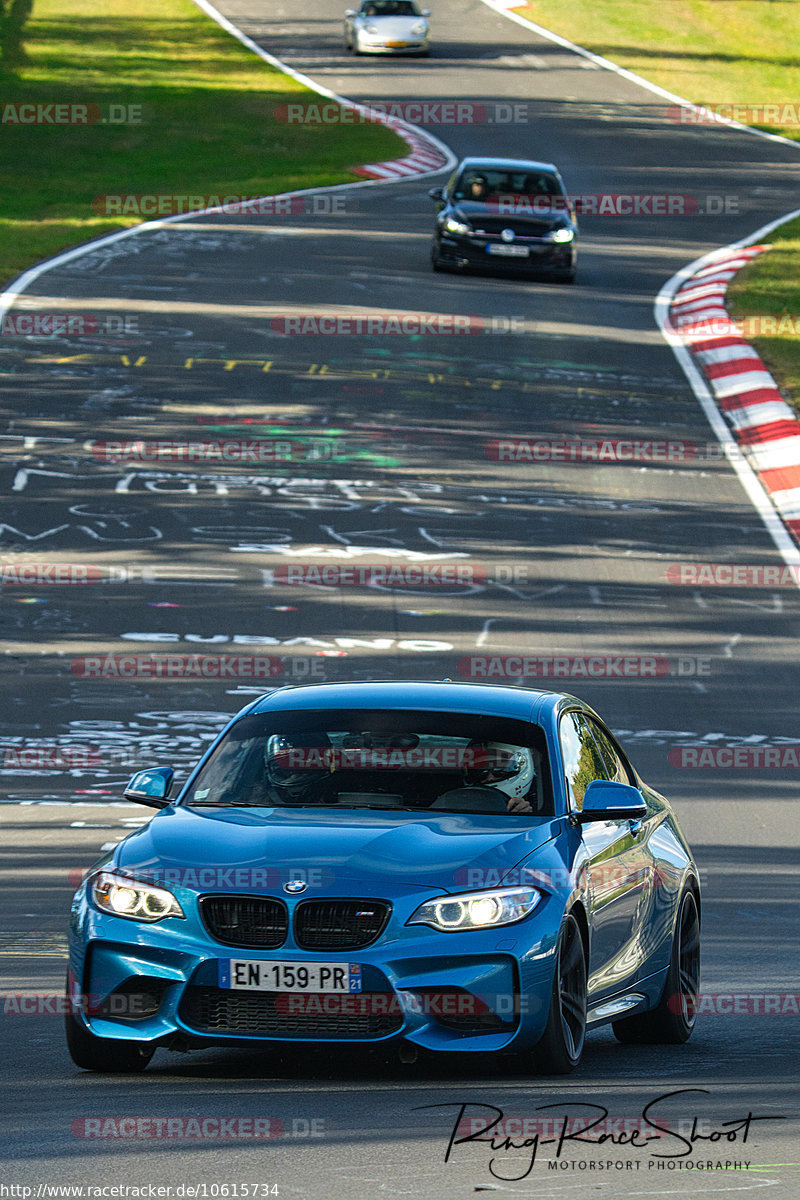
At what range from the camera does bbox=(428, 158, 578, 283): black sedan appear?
95.1 ft

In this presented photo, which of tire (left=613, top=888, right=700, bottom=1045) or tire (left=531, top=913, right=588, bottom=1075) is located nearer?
tire (left=531, top=913, right=588, bottom=1075)

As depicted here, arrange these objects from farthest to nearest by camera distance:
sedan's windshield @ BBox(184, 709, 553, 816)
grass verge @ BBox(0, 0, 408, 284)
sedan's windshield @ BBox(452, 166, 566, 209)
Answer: grass verge @ BBox(0, 0, 408, 284), sedan's windshield @ BBox(452, 166, 566, 209), sedan's windshield @ BBox(184, 709, 553, 816)

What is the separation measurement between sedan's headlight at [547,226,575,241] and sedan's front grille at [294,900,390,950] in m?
23.4

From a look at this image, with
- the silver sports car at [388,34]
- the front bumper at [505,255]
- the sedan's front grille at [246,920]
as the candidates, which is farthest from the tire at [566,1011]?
the silver sports car at [388,34]

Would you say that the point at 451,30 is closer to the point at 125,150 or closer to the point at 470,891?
the point at 125,150

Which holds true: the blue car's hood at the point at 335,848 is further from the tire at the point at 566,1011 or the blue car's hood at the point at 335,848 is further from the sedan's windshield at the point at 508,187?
the sedan's windshield at the point at 508,187

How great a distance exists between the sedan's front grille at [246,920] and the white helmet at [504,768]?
4.01 ft

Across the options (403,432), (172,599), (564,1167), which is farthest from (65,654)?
(564,1167)

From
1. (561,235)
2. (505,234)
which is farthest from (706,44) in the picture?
(505,234)

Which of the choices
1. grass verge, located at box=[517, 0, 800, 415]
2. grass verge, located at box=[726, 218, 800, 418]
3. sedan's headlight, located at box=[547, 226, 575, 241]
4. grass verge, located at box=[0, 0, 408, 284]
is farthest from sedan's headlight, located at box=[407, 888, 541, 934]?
grass verge, located at box=[517, 0, 800, 415]

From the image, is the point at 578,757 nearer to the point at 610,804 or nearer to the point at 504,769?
the point at 504,769

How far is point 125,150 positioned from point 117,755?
98.0 feet

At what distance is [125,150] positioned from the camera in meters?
41.5

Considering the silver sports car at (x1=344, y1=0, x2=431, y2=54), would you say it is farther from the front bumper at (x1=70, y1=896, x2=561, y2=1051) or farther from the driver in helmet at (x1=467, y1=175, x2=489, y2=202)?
the front bumper at (x1=70, y1=896, x2=561, y2=1051)
